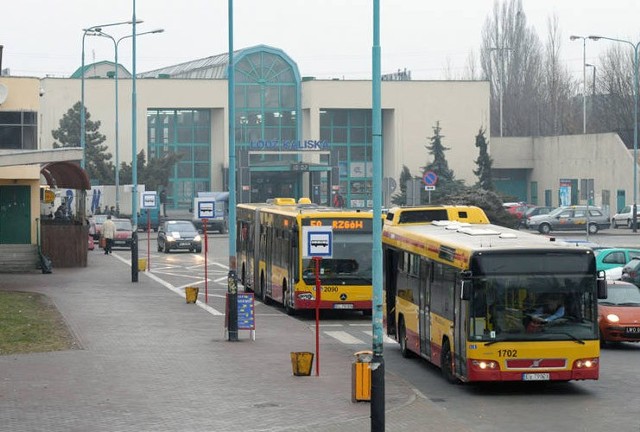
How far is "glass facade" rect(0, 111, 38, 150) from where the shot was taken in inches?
1884

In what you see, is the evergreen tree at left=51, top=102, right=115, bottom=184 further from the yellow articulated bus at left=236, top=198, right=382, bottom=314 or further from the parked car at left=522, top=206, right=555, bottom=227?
the yellow articulated bus at left=236, top=198, right=382, bottom=314

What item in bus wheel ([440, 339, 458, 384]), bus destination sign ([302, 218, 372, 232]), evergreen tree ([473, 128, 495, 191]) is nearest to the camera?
bus wheel ([440, 339, 458, 384])

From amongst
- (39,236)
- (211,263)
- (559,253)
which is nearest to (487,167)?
(211,263)

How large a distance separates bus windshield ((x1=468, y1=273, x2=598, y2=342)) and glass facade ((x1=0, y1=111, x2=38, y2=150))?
1214 inches

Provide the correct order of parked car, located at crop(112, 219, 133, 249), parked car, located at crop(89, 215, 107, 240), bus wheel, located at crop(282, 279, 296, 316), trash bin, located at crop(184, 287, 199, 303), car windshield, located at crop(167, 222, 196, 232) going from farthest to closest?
parked car, located at crop(89, 215, 107, 240) → parked car, located at crop(112, 219, 133, 249) → car windshield, located at crop(167, 222, 196, 232) → trash bin, located at crop(184, 287, 199, 303) → bus wheel, located at crop(282, 279, 296, 316)

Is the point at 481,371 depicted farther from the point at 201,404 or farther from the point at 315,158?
the point at 315,158

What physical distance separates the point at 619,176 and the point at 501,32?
102 ft

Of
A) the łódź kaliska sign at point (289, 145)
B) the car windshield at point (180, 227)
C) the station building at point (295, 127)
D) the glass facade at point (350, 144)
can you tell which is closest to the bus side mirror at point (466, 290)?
the car windshield at point (180, 227)

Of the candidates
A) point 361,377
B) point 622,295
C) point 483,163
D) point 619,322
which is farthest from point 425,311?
point 483,163

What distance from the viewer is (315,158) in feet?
316

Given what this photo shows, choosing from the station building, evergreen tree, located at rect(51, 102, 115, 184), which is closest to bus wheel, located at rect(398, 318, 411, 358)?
the station building

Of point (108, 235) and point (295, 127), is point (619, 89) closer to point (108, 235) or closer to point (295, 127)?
point (295, 127)

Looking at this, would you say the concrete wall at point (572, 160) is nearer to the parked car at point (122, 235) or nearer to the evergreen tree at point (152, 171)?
the evergreen tree at point (152, 171)

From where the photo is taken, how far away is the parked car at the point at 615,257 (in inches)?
1596
